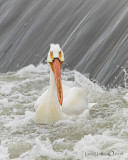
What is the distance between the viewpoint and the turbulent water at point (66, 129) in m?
5.04

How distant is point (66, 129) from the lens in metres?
6.00

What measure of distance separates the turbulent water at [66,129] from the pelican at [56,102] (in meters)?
0.14

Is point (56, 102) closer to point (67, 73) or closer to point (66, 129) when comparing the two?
point (66, 129)

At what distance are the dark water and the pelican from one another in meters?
1.46

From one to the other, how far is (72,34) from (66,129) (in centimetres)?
409

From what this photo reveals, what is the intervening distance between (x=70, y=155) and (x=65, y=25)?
18.1ft

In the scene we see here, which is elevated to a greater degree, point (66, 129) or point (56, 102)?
point (56, 102)

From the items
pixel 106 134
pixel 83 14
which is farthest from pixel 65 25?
pixel 106 134

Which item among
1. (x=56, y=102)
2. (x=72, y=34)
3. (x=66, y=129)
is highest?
(x=72, y=34)

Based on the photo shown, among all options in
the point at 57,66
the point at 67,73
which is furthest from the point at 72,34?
the point at 57,66

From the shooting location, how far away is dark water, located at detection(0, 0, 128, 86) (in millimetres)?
8328

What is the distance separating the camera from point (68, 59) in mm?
9336

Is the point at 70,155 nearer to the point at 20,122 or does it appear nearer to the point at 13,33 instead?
the point at 20,122

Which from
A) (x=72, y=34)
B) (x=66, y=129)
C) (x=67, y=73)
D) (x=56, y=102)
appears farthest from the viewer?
(x=72, y=34)
